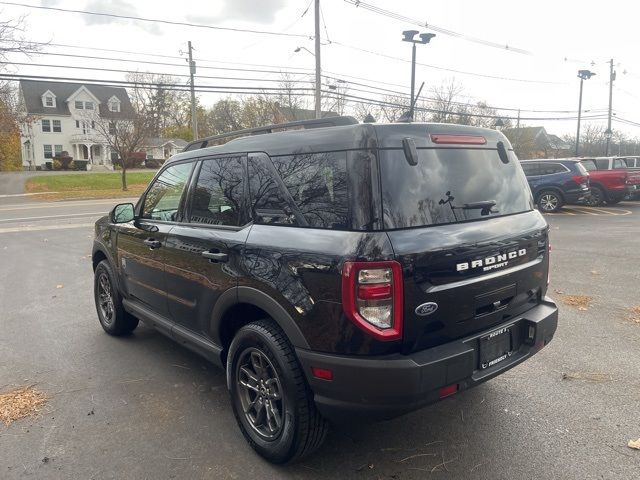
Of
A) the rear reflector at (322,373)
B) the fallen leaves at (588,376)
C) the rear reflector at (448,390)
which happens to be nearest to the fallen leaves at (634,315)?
the fallen leaves at (588,376)

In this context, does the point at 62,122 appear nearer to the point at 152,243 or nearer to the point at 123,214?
the point at 123,214

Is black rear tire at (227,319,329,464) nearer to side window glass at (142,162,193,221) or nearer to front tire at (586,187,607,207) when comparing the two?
side window glass at (142,162,193,221)

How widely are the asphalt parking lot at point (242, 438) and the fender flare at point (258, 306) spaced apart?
725 mm

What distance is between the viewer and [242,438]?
9.95 ft

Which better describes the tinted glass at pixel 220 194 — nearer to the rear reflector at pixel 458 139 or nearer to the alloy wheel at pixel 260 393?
the alloy wheel at pixel 260 393

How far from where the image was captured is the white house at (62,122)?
54094mm

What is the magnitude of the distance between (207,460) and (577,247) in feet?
29.1

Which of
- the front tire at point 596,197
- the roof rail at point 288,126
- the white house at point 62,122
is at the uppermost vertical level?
the white house at point 62,122

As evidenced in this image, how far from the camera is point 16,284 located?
7039mm

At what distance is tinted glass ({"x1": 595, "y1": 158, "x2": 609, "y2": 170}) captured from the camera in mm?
17562

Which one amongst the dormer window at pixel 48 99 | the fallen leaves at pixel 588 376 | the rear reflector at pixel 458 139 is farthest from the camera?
the dormer window at pixel 48 99

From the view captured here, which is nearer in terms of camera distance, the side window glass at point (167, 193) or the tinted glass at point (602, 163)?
the side window glass at point (167, 193)

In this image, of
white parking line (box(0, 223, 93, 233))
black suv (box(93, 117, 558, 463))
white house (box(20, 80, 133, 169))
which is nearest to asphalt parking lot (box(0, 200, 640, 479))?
black suv (box(93, 117, 558, 463))

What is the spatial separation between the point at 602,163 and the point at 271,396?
61.9 feet
